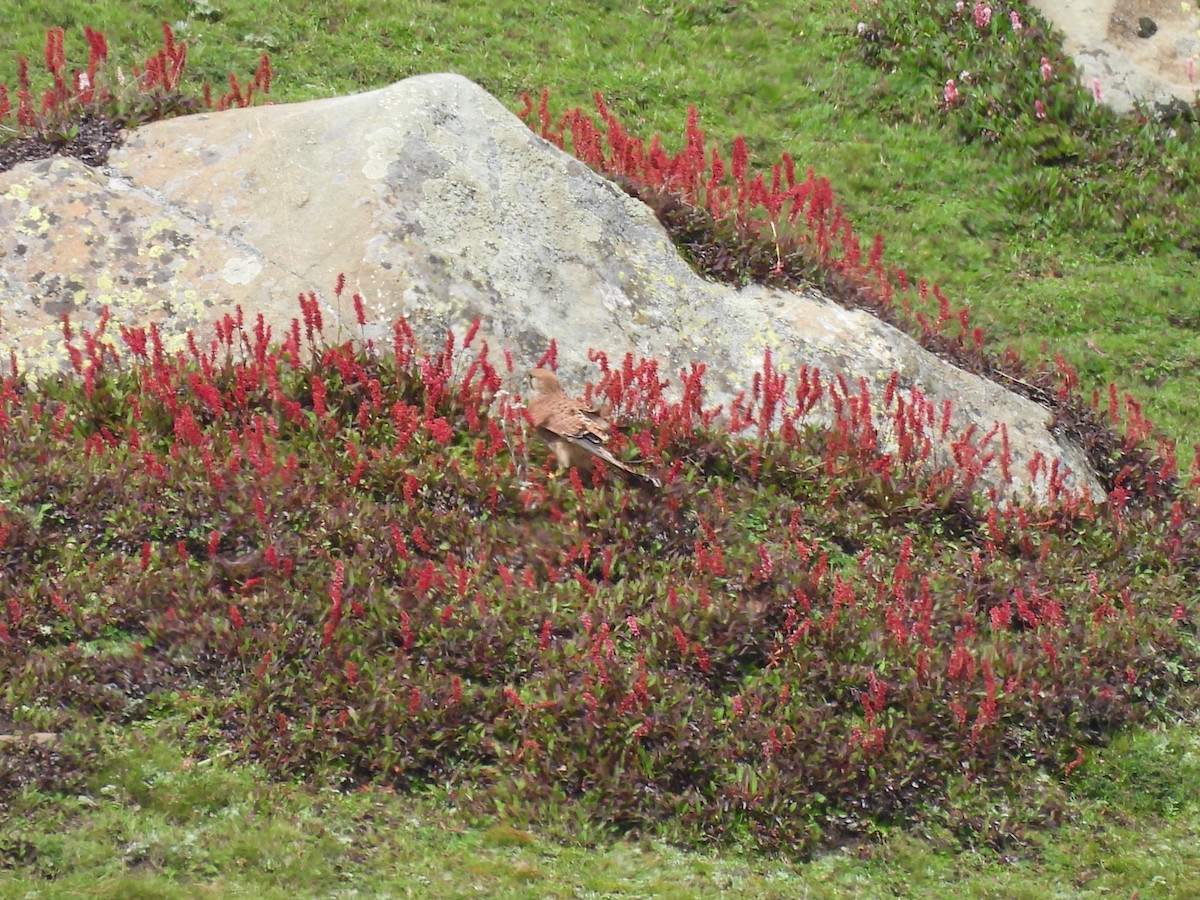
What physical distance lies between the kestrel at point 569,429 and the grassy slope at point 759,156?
2.57 meters

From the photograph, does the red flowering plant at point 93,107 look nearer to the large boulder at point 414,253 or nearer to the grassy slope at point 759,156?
the large boulder at point 414,253

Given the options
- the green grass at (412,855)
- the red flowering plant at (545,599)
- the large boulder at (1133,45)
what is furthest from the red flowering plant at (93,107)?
the large boulder at (1133,45)

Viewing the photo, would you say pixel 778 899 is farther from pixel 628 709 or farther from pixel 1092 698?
pixel 1092 698

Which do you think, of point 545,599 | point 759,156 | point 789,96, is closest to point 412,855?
point 545,599

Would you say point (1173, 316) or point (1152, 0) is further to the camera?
point (1152, 0)

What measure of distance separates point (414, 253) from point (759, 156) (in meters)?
5.91

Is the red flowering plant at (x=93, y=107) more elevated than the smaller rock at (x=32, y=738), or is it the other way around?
the red flowering plant at (x=93, y=107)

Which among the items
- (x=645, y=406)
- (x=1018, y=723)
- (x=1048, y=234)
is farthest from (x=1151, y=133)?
(x=1018, y=723)

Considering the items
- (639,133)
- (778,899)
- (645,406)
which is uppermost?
(639,133)

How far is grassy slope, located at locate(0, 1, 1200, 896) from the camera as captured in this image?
542 centimetres

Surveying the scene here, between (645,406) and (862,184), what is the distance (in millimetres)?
6040

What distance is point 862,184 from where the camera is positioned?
13195 mm

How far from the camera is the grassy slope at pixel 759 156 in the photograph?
17.8 feet

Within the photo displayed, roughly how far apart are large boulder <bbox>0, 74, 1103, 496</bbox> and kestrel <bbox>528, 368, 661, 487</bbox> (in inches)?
26.5
